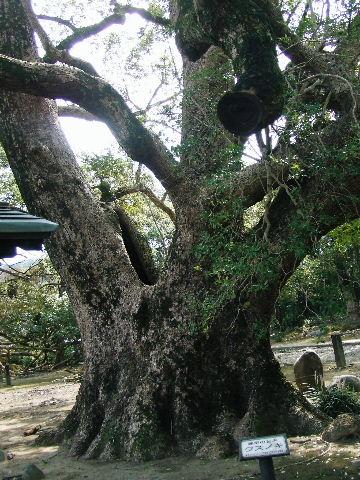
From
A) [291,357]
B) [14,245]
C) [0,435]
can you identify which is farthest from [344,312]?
[291,357]

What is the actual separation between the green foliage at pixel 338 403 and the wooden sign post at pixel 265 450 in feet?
13.8

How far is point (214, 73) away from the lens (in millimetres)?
6055

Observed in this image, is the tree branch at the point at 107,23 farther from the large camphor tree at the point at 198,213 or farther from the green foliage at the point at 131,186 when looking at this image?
the green foliage at the point at 131,186

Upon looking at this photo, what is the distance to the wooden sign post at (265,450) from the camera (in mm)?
3984

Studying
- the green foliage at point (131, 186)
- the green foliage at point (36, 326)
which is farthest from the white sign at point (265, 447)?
the green foliage at point (36, 326)

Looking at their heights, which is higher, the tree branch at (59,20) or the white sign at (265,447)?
the tree branch at (59,20)

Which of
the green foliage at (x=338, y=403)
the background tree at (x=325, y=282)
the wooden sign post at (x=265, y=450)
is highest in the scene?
the background tree at (x=325, y=282)

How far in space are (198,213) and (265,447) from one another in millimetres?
3737

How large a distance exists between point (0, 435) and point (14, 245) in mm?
7769

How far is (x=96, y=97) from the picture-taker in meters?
6.80

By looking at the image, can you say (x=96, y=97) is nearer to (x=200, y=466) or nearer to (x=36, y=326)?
(x=200, y=466)

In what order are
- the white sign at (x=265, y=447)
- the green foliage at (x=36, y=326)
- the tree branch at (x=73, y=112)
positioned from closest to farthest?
the white sign at (x=265, y=447) < the tree branch at (x=73, y=112) < the green foliage at (x=36, y=326)

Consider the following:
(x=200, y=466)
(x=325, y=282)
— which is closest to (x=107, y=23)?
(x=325, y=282)

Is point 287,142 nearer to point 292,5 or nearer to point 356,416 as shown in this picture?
point 292,5
